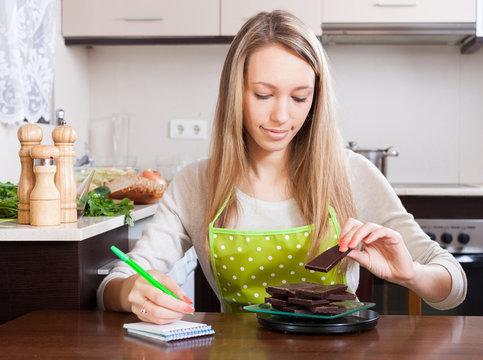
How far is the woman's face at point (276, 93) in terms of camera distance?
47.9 inches

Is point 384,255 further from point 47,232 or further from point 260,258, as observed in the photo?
point 47,232

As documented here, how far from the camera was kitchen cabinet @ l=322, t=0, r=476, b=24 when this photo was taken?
2584mm

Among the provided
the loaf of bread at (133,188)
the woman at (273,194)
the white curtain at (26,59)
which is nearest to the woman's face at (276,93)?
the woman at (273,194)

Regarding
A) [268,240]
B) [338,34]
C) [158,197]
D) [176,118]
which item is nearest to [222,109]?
[268,240]

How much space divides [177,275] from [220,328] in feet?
3.10

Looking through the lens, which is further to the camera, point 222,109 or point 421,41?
point 421,41

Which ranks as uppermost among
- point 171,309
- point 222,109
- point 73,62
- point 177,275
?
point 73,62

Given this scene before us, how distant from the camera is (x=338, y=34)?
8.73 ft

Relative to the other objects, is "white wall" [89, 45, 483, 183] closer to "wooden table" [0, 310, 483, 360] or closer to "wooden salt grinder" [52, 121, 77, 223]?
"wooden salt grinder" [52, 121, 77, 223]

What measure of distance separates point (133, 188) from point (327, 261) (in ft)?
4.02

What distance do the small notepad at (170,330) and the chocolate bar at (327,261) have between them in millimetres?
163

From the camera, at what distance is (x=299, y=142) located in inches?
54.6

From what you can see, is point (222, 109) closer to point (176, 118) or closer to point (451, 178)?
point (176, 118)

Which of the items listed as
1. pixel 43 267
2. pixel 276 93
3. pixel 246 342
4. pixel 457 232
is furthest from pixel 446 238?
pixel 246 342
